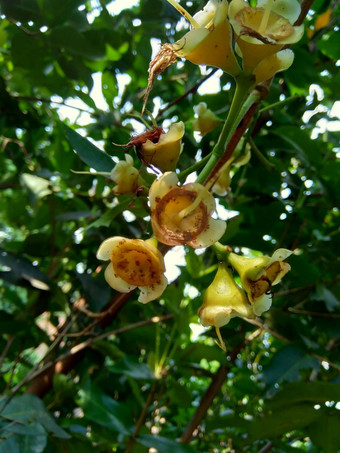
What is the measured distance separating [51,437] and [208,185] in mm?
746

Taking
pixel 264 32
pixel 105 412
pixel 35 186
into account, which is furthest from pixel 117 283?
pixel 35 186

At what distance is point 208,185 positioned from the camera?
0.60 meters

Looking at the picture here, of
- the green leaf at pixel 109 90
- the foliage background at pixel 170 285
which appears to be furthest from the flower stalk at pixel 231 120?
the green leaf at pixel 109 90

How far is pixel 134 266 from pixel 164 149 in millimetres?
159

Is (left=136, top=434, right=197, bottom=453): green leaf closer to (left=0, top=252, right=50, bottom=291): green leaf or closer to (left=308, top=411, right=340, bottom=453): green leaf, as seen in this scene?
(left=308, top=411, right=340, bottom=453): green leaf

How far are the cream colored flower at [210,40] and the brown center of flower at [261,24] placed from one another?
23mm

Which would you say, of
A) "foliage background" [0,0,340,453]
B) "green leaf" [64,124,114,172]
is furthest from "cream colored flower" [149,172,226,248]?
"foliage background" [0,0,340,453]

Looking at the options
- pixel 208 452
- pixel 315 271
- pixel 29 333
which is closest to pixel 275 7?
pixel 315 271

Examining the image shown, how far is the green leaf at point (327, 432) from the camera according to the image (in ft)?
3.23

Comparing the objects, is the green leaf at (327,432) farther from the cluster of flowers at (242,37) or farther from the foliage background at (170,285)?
the cluster of flowers at (242,37)

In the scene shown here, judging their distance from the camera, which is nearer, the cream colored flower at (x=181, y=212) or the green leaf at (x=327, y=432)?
the cream colored flower at (x=181, y=212)

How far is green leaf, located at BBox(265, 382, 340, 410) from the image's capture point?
0.93 m

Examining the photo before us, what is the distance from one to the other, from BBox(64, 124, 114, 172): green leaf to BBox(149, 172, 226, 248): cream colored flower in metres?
0.21

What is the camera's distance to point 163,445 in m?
1.00
